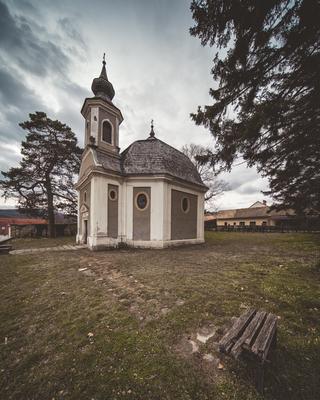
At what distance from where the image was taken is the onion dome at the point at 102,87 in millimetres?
14078

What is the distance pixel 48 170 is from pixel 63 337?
2030cm

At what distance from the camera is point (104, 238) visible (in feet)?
37.0

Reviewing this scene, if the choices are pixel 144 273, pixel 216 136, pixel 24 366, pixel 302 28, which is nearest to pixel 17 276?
pixel 144 273

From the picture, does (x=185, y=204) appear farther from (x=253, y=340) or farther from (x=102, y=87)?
(x=253, y=340)

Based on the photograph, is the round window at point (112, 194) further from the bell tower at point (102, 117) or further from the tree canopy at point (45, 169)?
the tree canopy at point (45, 169)

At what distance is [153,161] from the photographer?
13.3 m

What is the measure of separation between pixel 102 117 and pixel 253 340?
15378mm

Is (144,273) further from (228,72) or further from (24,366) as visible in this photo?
(228,72)

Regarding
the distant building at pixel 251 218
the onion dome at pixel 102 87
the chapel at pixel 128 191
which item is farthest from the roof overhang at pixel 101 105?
the distant building at pixel 251 218

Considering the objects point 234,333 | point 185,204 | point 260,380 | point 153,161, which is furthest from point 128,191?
point 260,380

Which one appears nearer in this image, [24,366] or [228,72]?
[24,366]

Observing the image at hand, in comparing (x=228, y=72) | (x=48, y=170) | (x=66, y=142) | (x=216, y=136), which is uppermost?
(x=66, y=142)

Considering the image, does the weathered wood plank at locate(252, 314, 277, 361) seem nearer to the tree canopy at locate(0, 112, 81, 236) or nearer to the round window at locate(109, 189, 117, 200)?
the round window at locate(109, 189, 117, 200)

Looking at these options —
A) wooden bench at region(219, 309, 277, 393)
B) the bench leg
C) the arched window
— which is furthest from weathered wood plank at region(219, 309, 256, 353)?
the arched window
